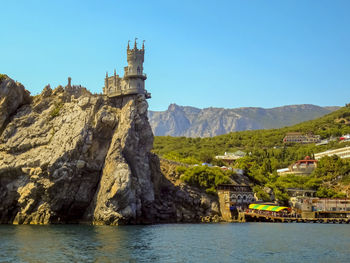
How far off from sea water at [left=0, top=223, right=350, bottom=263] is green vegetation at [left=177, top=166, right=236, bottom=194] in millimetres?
25107

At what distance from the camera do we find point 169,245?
183 ft

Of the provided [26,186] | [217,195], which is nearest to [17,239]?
[26,186]

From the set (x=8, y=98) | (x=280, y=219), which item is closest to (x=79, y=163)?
(x=8, y=98)

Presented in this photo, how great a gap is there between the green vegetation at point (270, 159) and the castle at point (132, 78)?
2075 cm

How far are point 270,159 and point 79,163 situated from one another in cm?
8544

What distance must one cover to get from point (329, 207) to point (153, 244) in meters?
58.2

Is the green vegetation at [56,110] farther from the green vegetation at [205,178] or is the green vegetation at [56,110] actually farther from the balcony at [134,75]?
the green vegetation at [205,178]

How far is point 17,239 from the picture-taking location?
2281 inches

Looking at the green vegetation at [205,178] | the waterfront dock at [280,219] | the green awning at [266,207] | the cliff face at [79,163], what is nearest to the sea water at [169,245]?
the cliff face at [79,163]

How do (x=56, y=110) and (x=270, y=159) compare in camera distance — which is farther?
(x=270, y=159)

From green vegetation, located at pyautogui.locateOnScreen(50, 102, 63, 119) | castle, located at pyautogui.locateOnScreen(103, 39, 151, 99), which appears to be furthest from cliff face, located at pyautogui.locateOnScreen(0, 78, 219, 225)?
castle, located at pyautogui.locateOnScreen(103, 39, 151, 99)

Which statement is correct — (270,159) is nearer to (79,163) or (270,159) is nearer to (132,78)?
(132,78)

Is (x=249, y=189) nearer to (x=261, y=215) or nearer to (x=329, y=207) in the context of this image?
(x=261, y=215)

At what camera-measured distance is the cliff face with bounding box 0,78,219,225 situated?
80.8m
